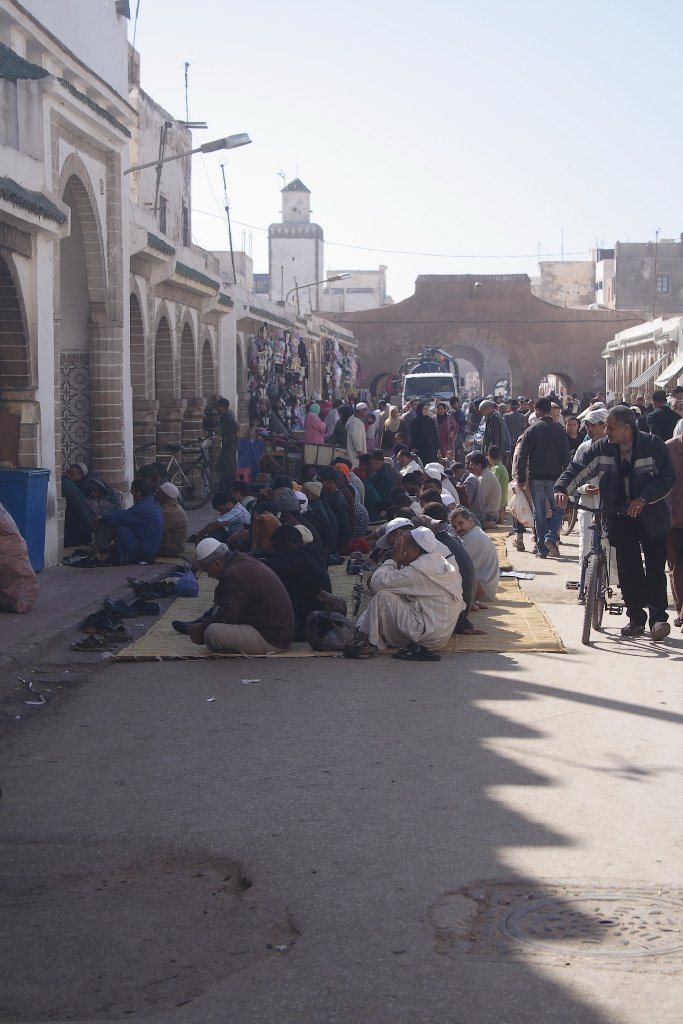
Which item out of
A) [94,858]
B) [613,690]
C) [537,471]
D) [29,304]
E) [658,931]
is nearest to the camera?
[658,931]

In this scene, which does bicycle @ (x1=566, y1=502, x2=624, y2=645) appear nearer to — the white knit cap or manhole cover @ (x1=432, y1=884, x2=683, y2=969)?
the white knit cap

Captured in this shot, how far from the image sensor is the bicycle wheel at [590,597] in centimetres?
877

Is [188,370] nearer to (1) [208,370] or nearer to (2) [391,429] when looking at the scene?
(1) [208,370]

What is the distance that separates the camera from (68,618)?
9570 millimetres

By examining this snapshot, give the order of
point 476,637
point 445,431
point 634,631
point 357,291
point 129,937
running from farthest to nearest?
point 357,291, point 445,431, point 476,637, point 634,631, point 129,937

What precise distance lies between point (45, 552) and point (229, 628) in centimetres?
438

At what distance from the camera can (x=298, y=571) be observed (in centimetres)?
884

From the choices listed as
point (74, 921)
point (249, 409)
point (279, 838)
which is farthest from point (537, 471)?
point (249, 409)

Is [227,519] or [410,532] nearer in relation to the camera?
[410,532]

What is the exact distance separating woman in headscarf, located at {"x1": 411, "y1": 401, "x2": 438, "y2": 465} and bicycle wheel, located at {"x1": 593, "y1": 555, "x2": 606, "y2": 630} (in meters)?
11.8

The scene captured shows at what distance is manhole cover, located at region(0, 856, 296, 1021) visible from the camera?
140 inches

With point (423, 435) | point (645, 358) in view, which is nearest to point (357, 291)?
point (645, 358)

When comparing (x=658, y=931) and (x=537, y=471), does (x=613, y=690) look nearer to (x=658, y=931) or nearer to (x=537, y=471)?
(x=658, y=931)

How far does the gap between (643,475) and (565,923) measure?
505cm
